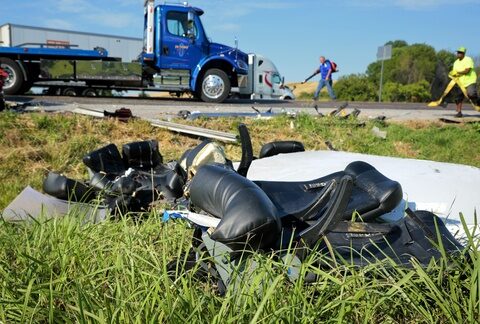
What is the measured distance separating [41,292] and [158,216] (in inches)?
41.9

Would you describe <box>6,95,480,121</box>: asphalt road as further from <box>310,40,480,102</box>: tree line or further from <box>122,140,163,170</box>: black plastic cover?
<box>310,40,480,102</box>: tree line

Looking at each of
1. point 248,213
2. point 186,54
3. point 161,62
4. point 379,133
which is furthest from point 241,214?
point 161,62

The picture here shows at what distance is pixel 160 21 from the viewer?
1407 centimetres

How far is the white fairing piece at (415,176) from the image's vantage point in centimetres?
313

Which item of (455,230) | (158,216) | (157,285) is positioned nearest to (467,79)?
(455,230)

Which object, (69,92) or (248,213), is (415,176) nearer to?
(248,213)

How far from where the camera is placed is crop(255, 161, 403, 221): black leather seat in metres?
2.48

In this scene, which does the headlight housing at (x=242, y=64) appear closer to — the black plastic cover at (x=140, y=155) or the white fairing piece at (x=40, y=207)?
the black plastic cover at (x=140, y=155)

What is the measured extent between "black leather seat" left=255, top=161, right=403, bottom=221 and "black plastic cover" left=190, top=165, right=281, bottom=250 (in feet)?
1.40

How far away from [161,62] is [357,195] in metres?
12.6

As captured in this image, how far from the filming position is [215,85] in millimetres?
14305

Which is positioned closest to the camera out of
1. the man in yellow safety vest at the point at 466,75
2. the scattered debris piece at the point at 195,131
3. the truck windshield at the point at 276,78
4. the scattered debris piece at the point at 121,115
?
the scattered debris piece at the point at 195,131

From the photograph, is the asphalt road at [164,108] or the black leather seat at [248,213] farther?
the asphalt road at [164,108]

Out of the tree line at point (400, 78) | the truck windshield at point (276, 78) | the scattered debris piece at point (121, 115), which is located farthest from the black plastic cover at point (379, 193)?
the tree line at point (400, 78)
